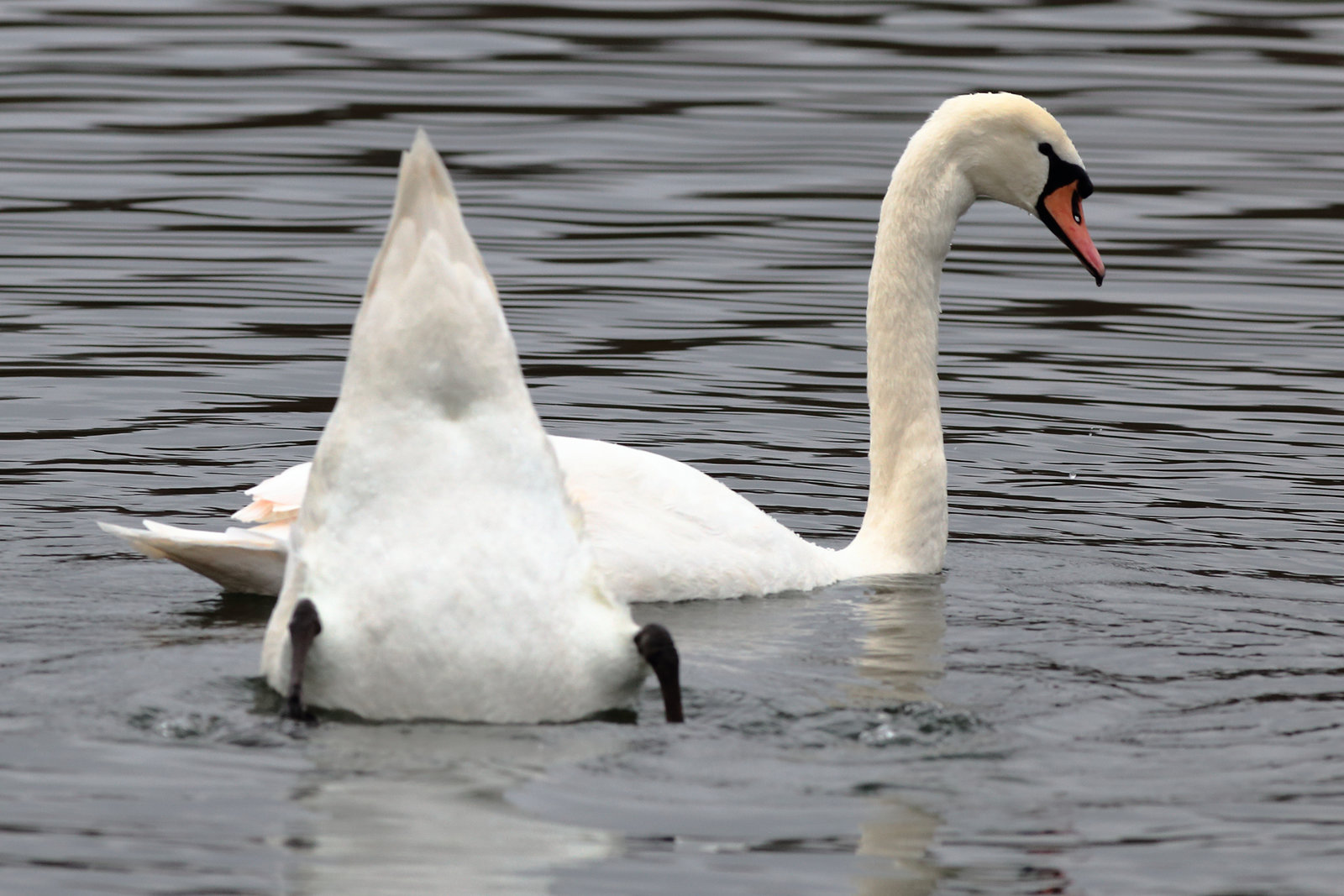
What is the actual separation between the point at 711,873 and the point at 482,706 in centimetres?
121

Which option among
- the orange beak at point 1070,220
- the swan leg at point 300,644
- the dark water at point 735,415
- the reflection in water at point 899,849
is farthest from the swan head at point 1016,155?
the reflection in water at point 899,849

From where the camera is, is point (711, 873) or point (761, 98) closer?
point (711, 873)

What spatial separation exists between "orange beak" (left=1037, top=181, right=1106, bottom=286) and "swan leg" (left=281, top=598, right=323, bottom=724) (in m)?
4.45

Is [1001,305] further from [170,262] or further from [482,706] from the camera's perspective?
[482,706]

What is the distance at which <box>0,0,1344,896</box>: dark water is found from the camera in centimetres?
586

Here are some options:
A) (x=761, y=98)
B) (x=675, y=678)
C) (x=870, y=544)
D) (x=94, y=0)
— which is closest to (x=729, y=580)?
(x=870, y=544)

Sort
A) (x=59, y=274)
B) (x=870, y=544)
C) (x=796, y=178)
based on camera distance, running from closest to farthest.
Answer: (x=870, y=544) → (x=59, y=274) → (x=796, y=178)

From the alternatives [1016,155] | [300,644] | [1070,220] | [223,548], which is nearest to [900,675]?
[300,644]

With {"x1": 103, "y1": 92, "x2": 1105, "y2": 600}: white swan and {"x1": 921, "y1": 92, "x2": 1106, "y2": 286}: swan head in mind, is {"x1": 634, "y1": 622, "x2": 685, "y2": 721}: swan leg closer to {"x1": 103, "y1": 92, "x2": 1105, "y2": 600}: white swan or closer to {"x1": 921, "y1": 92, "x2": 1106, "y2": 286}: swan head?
{"x1": 103, "y1": 92, "x2": 1105, "y2": 600}: white swan

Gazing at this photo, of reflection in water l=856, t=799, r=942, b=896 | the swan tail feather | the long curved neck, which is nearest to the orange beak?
the long curved neck

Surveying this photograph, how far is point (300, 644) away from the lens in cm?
636

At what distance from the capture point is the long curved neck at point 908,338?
31.6 ft

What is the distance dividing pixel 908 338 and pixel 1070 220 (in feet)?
2.80

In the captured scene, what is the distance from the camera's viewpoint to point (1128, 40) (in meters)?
23.3
